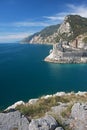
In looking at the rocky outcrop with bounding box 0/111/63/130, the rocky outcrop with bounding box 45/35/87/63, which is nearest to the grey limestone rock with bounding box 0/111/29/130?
the rocky outcrop with bounding box 0/111/63/130

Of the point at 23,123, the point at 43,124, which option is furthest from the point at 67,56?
the point at 43,124

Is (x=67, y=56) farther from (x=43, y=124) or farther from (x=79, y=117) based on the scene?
(x=43, y=124)

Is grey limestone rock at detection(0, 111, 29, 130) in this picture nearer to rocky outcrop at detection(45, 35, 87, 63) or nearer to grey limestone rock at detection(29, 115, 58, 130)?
grey limestone rock at detection(29, 115, 58, 130)

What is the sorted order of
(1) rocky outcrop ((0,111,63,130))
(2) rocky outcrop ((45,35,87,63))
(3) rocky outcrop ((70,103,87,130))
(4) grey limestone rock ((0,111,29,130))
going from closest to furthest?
1. (1) rocky outcrop ((0,111,63,130))
2. (4) grey limestone rock ((0,111,29,130))
3. (3) rocky outcrop ((70,103,87,130))
4. (2) rocky outcrop ((45,35,87,63))

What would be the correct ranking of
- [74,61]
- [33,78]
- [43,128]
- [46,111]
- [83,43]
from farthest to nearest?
1. [83,43]
2. [74,61]
3. [33,78]
4. [46,111]
5. [43,128]

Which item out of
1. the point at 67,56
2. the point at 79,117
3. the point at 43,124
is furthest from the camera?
the point at 67,56

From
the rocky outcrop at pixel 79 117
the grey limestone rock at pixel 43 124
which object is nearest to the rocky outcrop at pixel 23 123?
the grey limestone rock at pixel 43 124

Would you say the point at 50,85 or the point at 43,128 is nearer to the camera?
the point at 43,128

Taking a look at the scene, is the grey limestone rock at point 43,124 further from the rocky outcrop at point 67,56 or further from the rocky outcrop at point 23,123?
the rocky outcrop at point 67,56

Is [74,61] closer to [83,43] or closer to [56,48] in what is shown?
[56,48]

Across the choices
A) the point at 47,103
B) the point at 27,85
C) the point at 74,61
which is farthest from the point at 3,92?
the point at 74,61

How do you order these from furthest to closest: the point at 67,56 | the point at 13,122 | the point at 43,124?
1. the point at 67,56
2. the point at 13,122
3. the point at 43,124
